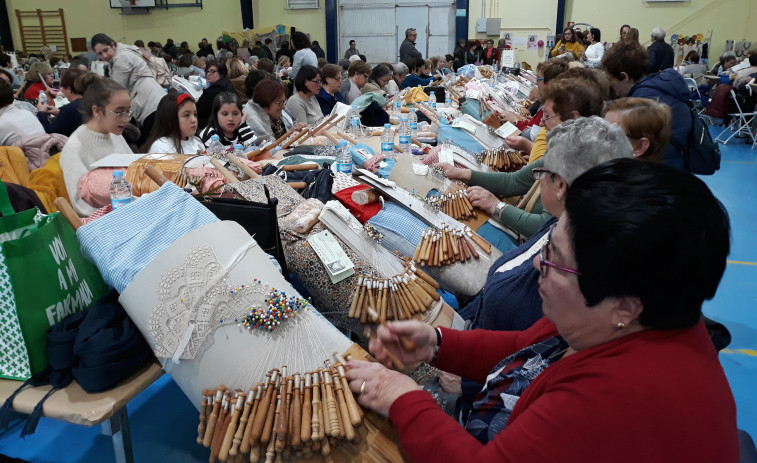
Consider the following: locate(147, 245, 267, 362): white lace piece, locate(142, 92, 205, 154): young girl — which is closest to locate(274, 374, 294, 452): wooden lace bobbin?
locate(147, 245, 267, 362): white lace piece

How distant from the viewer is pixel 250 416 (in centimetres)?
129

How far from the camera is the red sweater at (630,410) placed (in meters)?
0.85

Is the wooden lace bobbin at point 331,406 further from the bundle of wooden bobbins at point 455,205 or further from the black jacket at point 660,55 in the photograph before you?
the black jacket at point 660,55

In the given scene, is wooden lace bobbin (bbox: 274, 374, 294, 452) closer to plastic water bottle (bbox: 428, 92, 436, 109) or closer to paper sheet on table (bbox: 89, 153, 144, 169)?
paper sheet on table (bbox: 89, 153, 144, 169)

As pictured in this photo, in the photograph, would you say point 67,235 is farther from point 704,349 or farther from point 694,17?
point 694,17

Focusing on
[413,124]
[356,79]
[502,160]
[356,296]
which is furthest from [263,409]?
[356,79]

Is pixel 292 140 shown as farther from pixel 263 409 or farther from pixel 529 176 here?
pixel 263 409

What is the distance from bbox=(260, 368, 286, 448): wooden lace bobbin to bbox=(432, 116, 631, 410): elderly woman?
630mm

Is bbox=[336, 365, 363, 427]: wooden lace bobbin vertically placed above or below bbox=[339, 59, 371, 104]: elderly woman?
below

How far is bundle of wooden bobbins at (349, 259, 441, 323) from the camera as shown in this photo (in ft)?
6.50

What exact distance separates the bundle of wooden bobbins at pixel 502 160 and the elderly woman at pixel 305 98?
233cm

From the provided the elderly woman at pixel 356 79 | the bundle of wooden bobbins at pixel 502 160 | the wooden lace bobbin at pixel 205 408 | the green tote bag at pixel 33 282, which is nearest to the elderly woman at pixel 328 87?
the elderly woman at pixel 356 79

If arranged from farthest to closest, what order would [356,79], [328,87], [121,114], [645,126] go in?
[356,79], [328,87], [121,114], [645,126]

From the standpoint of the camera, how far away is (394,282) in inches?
80.8
